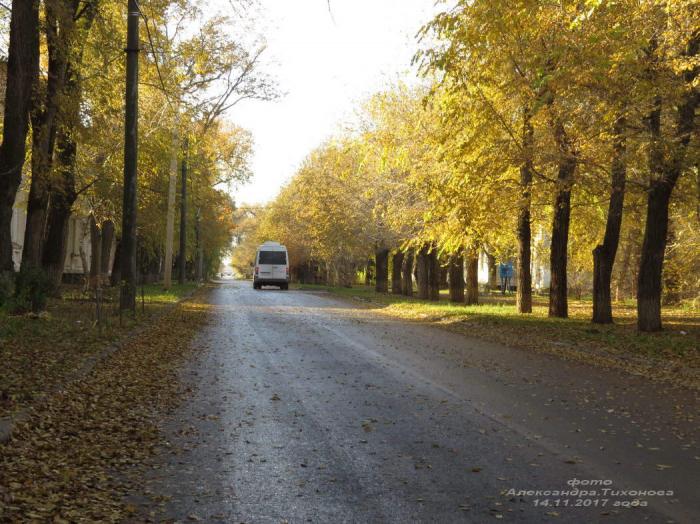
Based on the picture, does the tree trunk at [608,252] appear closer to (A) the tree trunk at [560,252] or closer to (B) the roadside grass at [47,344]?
(A) the tree trunk at [560,252]

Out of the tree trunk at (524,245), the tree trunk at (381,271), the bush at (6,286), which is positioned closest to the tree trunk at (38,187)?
the bush at (6,286)

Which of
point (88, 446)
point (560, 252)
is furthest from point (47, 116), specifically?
→ point (560, 252)

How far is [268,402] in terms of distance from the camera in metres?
8.30

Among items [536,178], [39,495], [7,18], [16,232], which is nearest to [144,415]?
[39,495]

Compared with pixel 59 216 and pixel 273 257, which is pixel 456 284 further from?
pixel 273 257

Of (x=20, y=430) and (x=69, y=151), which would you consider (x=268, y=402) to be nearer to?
(x=20, y=430)

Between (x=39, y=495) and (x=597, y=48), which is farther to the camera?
(x=597, y=48)

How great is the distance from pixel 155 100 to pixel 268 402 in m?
19.0

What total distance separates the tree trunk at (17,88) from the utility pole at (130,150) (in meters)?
3.49

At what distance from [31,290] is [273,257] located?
3412cm

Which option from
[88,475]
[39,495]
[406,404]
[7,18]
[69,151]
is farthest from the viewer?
[69,151]

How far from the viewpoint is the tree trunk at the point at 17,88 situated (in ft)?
46.1

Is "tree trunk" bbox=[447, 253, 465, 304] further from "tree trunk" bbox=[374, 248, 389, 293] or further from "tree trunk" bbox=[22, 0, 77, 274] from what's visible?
"tree trunk" bbox=[22, 0, 77, 274]

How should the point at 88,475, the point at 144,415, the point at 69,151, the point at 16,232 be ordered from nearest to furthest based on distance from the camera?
the point at 88,475, the point at 144,415, the point at 69,151, the point at 16,232
